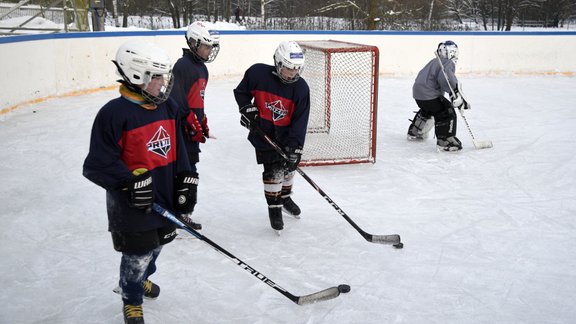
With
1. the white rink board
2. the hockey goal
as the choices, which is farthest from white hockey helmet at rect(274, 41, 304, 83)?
the white rink board

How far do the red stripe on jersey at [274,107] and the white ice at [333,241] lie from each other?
0.66 metres

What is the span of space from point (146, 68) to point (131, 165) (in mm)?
343

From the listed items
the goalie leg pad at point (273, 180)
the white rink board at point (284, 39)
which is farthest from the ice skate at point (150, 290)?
the white rink board at point (284, 39)

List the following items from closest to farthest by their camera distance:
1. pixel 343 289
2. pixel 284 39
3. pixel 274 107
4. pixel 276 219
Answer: pixel 343 289, pixel 274 107, pixel 276 219, pixel 284 39

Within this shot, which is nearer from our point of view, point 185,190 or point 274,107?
point 185,190

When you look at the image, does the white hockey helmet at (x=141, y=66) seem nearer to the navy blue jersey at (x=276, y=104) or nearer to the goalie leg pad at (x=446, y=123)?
the navy blue jersey at (x=276, y=104)

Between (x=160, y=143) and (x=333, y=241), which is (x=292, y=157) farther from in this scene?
(x=160, y=143)

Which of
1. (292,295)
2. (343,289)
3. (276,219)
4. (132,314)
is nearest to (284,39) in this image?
(276,219)

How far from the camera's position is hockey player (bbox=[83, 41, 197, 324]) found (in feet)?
5.61

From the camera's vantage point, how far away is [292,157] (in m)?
2.81

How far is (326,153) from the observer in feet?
15.2

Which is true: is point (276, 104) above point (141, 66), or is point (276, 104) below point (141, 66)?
below

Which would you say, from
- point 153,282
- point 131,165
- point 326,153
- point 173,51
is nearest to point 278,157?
point 153,282

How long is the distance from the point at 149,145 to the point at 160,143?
0.05 m
